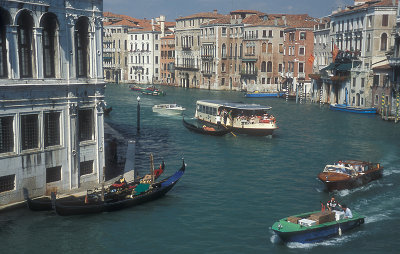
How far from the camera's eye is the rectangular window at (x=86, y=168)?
828 inches

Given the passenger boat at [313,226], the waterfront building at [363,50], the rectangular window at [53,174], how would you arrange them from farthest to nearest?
the waterfront building at [363,50] < the rectangular window at [53,174] < the passenger boat at [313,226]

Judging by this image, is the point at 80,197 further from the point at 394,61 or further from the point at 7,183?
the point at 394,61

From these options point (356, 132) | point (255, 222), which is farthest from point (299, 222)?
point (356, 132)

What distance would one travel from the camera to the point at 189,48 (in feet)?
326

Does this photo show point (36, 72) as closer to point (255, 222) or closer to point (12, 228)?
point (12, 228)

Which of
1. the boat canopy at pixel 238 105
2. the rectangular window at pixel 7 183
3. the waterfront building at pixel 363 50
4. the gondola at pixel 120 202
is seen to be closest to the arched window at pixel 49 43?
the rectangular window at pixel 7 183

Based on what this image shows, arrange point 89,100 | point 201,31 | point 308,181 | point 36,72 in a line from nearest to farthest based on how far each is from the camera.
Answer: point 36,72 → point 89,100 → point 308,181 → point 201,31

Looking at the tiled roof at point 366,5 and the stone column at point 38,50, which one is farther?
the tiled roof at point 366,5

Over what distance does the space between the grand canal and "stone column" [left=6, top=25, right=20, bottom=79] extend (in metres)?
5.01

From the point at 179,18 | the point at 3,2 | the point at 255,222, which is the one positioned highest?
the point at 179,18

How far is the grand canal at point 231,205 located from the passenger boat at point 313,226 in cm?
28

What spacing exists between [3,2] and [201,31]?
7957 cm

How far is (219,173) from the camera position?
2773 centimetres

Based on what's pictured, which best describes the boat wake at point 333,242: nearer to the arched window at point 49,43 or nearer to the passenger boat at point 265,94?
the arched window at point 49,43
